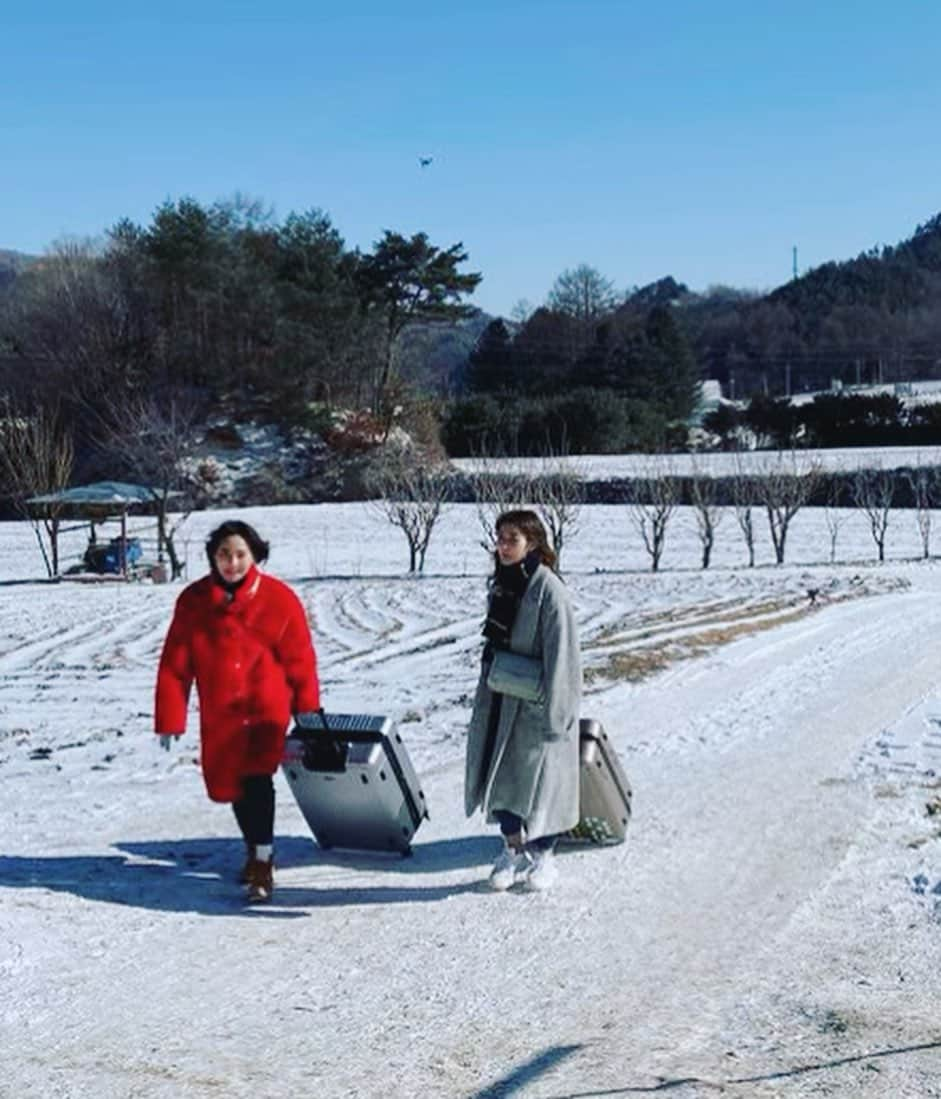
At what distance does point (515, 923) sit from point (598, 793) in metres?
1.10

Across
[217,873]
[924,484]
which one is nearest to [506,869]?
Answer: [217,873]

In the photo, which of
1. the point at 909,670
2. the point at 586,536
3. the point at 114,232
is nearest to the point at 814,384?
the point at 114,232

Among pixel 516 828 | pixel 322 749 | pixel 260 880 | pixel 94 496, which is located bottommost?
pixel 260 880

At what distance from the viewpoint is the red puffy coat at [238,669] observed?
237 inches

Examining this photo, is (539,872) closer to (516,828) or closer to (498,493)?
(516,828)

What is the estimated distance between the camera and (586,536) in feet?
111

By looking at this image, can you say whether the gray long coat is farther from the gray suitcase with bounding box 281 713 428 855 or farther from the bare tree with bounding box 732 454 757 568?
the bare tree with bounding box 732 454 757 568

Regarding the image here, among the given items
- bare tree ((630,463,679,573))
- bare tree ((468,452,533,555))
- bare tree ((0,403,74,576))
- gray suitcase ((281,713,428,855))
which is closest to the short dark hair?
gray suitcase ((281,713,428,855))

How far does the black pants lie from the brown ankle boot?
8 centimetres

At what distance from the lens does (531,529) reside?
604cm

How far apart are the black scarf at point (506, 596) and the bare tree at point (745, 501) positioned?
73.1 ft

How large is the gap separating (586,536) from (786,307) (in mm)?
65771

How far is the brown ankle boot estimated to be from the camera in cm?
593

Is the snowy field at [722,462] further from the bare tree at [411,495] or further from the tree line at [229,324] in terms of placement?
the tree line at [229,324]
